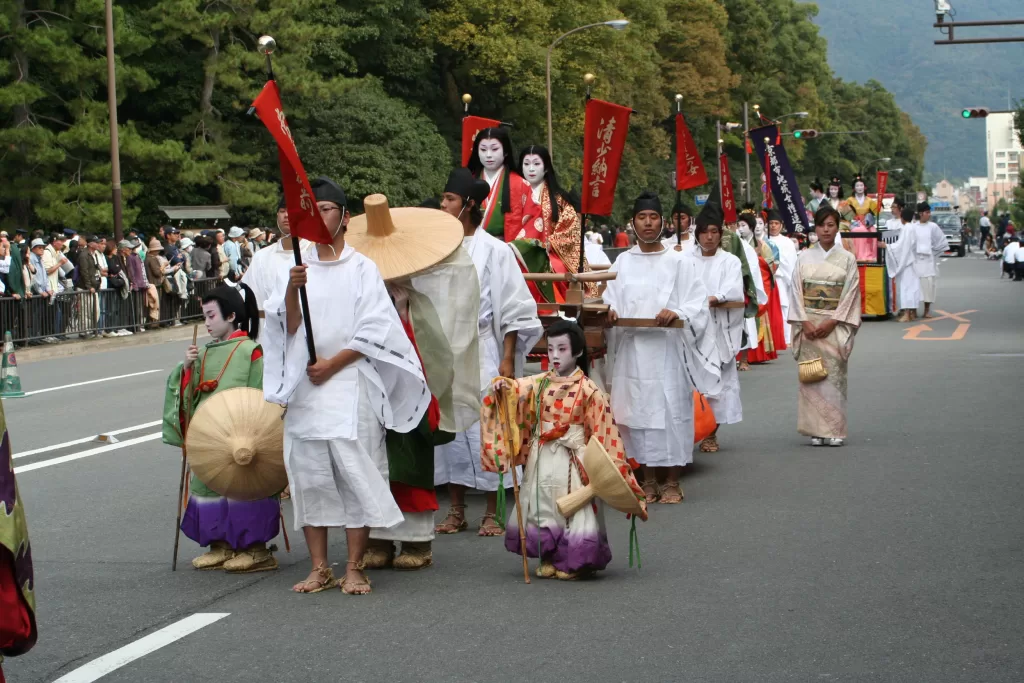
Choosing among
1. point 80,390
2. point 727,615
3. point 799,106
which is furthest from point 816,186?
point 799,106

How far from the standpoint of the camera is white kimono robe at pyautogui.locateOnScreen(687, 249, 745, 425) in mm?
11023

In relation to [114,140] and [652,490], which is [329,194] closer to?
[652,490]

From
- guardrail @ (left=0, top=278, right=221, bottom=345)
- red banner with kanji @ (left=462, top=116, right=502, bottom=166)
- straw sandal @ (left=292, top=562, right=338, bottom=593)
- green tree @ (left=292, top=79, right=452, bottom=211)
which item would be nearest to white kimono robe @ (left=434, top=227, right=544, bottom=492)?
straw sandal @ (left=292, top=562, right=338, bottom=593)

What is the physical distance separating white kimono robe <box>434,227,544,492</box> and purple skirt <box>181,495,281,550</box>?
1.54 metres

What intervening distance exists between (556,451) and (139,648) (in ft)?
7.07

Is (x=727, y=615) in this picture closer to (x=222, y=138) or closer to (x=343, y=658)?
(x=343, y=658)

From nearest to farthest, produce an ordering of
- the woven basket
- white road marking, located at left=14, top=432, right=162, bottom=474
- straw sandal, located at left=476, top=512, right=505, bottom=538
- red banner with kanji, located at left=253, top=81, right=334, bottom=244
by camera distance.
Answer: red banner with kanji, located at left=253, top=81, right=334, bottom=244
straw sandal, located at left=476, top=512, right=505, bottom=538
white road marking, located at left=14, top=432, right=162, bottom=474
the woven basket

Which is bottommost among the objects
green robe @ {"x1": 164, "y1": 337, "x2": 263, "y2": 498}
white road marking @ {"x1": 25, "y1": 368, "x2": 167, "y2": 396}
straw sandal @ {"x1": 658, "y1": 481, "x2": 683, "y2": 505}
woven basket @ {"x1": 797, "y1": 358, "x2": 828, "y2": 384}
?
straw sandal @ {"x1": 658, "y1": 481, "x2": 683, "y2": 505}

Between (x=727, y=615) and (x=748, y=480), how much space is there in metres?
3.75

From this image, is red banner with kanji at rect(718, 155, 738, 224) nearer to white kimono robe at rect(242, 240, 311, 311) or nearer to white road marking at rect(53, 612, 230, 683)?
white kimono robe at rect(242, 240, 311, 311)

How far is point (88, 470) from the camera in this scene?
35.4 feet

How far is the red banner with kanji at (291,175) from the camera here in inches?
247

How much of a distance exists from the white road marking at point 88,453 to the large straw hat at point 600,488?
210 inches

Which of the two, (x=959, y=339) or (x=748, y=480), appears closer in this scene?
A: (x=748, y=480)
